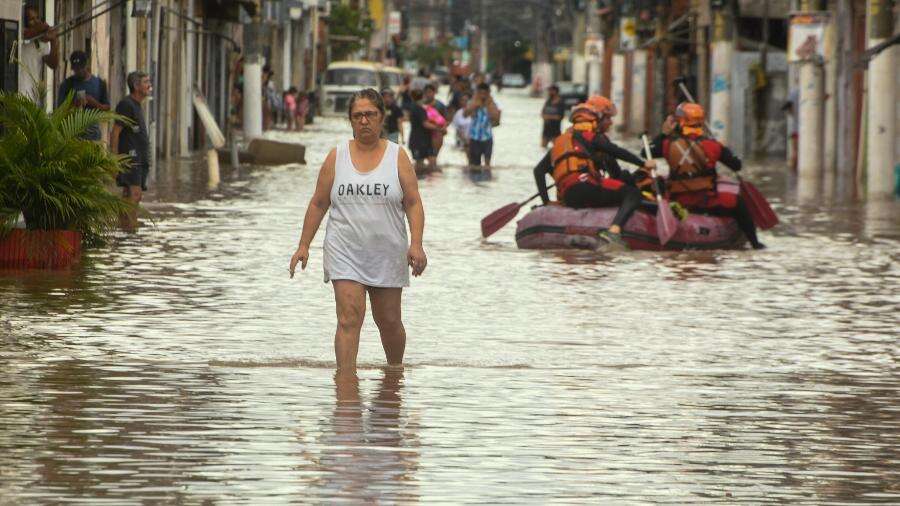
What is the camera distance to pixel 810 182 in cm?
3362

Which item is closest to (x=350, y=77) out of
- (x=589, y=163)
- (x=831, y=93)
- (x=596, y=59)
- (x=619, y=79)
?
(x=619, y=79)

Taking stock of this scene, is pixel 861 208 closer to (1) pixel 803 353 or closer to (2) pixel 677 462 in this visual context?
(1) pixel 803 353

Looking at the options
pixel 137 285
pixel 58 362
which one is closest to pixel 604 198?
pixel 137 285

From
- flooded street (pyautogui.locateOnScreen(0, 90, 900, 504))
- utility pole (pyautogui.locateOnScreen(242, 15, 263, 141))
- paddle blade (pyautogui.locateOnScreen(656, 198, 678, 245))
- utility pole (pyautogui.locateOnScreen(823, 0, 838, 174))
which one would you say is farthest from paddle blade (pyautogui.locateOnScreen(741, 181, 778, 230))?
utility pole (pyautogui.locateOnScreen(242, 15, 263, 141))

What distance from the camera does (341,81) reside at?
75.9 metres

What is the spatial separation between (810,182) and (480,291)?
18839 millimetres

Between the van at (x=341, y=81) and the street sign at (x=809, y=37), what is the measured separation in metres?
38.9

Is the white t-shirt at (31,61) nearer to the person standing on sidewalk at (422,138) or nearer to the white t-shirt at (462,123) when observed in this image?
the person standing on sidewalk at (422,138)

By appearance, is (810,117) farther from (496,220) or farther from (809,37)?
(496,220)

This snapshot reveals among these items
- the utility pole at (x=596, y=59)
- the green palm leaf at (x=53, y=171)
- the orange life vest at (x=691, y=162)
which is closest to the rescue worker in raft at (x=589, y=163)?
the orange life vest at (x=691, y=162)

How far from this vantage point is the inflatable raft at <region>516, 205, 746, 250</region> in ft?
64.7

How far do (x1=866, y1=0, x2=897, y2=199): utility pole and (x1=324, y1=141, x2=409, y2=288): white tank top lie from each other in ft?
68.0

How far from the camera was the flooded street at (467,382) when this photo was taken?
310 inches

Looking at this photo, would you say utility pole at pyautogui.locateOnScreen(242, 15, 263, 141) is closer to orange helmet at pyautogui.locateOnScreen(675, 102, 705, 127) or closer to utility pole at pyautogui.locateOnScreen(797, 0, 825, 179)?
utility pole at pyautogui.locateOnScreen(797, 0, 825, 179)
